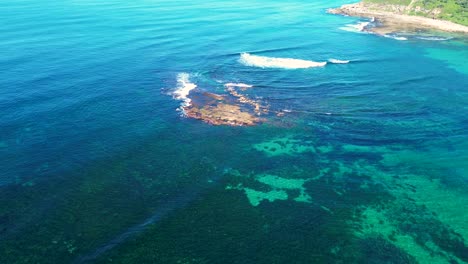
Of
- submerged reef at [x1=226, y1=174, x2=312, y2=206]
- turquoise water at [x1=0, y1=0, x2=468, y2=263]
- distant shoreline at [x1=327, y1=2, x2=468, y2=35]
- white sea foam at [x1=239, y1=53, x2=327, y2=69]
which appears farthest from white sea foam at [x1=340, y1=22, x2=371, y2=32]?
submerged reef at [x1=226, y1=174, x2=312, y2=206]

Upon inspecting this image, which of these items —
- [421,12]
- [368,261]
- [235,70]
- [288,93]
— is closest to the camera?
[368,261]

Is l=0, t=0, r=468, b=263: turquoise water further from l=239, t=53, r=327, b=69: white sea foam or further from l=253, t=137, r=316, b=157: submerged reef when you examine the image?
l=239, t=53, r=327, b=69: white sea foam

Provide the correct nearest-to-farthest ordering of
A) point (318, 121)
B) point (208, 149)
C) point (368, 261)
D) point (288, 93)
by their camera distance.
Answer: point (368, 261), point (208, 149), point (318, 121), point (288, 93)

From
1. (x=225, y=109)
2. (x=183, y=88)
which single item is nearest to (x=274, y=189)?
(x=225, y=109)

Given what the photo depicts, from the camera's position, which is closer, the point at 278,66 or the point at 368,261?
the point at 368,261

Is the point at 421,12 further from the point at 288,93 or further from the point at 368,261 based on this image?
the point at 368,261

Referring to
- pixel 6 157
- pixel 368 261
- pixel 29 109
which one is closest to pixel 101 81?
pixel 29 109

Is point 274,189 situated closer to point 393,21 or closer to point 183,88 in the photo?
point 183,88
